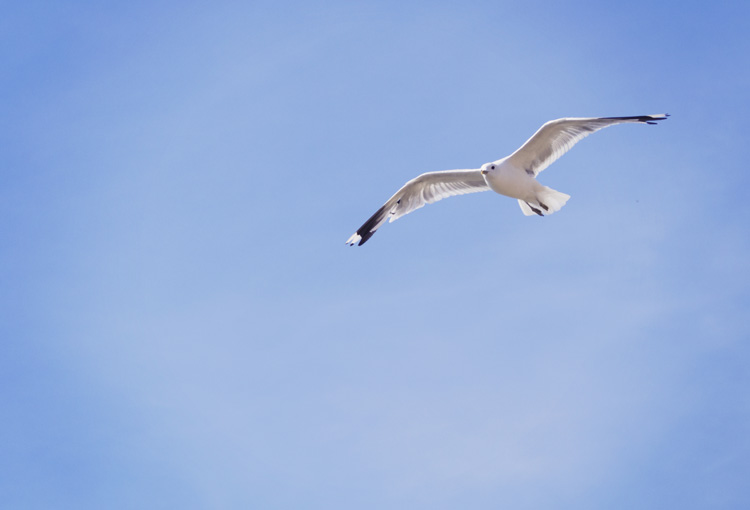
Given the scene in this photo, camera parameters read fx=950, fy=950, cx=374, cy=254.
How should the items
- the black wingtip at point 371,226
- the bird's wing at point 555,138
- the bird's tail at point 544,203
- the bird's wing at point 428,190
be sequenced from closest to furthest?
the bird's wing at point 555,138
the bird's tail at point 544,203
the bird's wing at point 428,190
the black wingtip at point 371,226

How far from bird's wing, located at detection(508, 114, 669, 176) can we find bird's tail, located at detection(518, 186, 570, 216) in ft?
1.09

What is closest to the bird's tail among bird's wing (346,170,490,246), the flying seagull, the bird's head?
the flying seagull

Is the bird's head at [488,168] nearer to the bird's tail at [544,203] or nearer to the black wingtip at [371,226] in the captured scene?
the bird's tail at [544,203]

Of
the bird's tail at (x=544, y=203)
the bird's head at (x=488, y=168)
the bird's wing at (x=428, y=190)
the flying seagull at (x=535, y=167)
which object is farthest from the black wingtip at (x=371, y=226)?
the bird's tail at (x=544, y=203)

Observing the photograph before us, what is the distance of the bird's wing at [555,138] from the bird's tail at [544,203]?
1.09 ft

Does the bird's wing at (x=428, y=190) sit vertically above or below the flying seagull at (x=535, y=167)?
above

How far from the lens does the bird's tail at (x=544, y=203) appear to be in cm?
1116

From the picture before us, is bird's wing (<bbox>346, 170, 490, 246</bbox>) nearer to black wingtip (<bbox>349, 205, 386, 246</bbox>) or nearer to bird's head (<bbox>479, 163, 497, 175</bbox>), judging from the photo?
black wingtip (<bbox>349, 205, 386, 246</bbox>)

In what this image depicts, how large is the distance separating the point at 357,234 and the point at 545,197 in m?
2.80

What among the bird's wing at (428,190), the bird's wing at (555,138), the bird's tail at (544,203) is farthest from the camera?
the bird's wing at (428,190)

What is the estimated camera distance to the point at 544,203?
446 inches

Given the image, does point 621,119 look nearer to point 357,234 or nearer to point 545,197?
point 545,197

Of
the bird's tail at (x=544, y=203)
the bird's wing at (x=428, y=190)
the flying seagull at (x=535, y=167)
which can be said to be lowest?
the bird's tail at (x=544, y=203)

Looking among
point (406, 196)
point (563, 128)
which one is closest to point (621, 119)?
point (563, 128)
